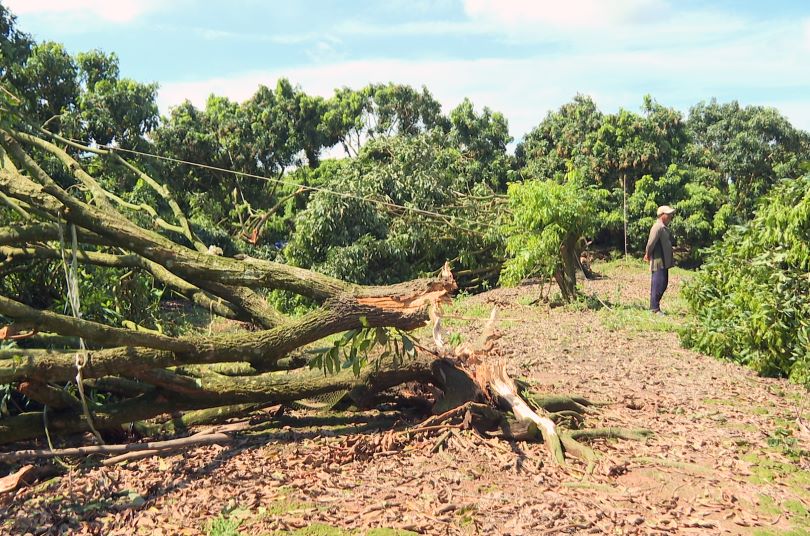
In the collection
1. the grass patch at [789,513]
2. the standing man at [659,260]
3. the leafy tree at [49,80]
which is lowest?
the grass patch at [789,513]

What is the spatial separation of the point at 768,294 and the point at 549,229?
13.0 ft

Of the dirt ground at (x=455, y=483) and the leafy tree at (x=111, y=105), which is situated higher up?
the leafy tree at (x=111, y=105)

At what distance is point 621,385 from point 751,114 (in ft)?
78.1

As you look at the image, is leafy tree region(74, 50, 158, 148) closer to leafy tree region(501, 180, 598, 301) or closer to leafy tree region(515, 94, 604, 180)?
leafy tree region(501, 180, 598, 301)

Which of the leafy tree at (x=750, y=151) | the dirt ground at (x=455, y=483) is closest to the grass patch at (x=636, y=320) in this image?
the dirt ground at (x=455, y=483)

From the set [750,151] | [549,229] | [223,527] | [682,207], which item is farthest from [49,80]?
[750,151]

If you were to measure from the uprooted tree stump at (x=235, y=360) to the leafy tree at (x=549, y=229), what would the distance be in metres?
5.08

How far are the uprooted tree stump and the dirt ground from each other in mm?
242

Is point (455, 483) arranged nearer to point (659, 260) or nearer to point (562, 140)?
point (659, 260)

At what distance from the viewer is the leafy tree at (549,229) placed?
998 centimetres

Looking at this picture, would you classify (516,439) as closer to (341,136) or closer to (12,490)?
(12,490)

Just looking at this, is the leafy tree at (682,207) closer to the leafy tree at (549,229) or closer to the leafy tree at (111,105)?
the leafy tree at (549,229)

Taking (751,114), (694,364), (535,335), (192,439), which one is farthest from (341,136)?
(192,439)

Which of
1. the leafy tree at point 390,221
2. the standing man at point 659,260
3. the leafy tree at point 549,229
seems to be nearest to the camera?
the standing man at point 659,260
